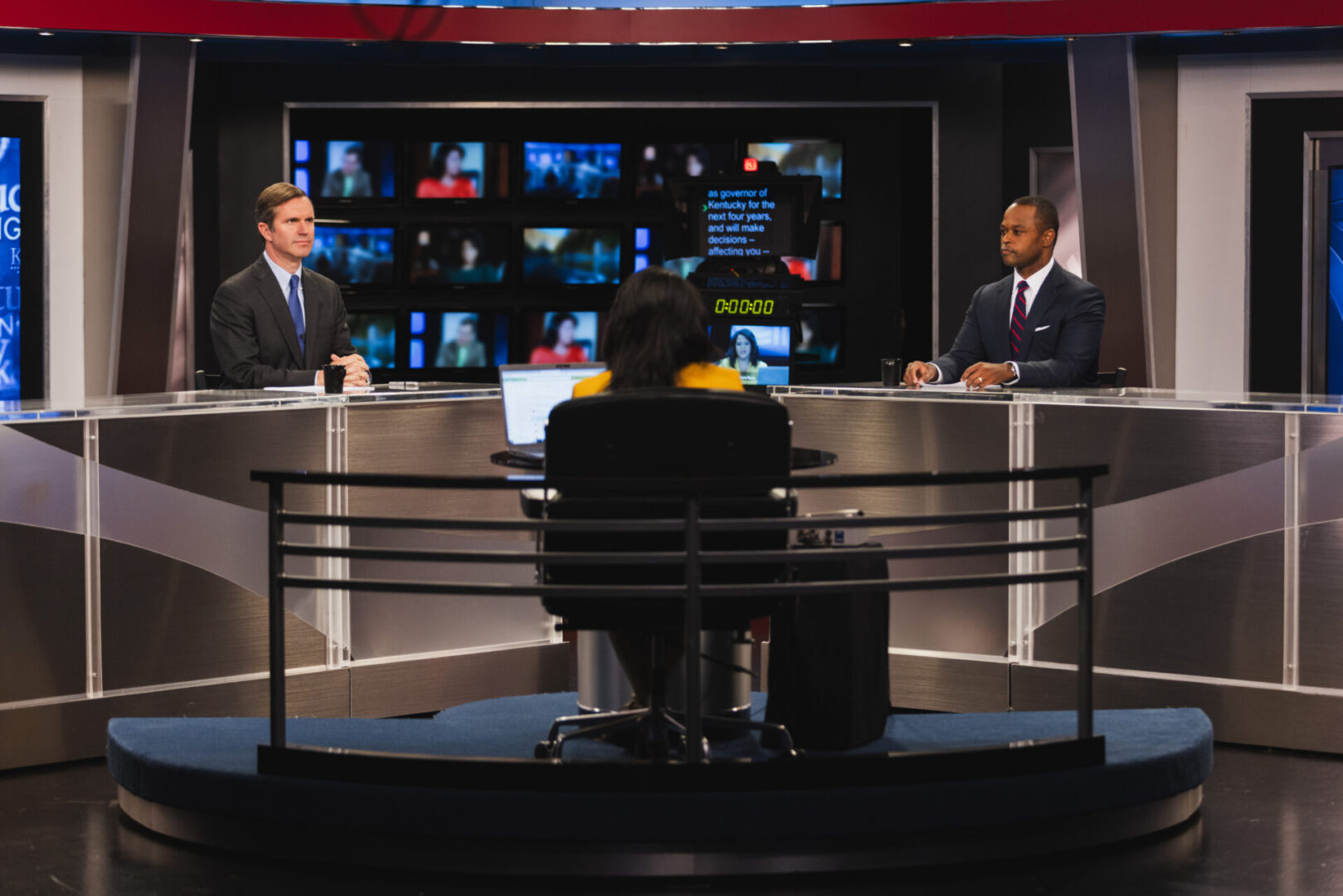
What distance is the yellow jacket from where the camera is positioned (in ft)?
13.3

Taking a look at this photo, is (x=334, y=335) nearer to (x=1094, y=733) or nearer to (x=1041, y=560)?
(x=1041, y=560)

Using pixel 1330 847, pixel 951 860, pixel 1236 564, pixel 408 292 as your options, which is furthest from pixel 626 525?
pixel 408 292

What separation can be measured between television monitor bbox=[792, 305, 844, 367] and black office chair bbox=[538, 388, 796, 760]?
4.70 meters

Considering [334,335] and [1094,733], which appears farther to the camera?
[334,335]

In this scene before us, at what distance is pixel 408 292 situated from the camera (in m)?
8.47

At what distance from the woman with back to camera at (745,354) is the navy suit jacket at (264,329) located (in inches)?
56.1

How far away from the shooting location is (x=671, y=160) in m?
8.55

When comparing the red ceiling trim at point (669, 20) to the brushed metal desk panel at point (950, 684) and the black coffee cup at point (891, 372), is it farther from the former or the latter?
the brushed metal desk panel at point (950, 684)

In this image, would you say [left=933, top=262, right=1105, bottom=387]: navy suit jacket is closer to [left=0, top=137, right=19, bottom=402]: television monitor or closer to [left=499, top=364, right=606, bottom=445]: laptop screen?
[left=499, top=364, right=606, bottom=445]: laptop screen

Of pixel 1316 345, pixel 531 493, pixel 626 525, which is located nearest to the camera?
pixel 626 525

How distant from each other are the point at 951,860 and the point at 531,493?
137cm

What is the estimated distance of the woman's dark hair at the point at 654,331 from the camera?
13.1ft

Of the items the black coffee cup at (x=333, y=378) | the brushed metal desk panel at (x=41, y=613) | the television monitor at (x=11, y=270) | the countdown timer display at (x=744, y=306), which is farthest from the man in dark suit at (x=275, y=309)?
the television monitor at (x=11, y=270)

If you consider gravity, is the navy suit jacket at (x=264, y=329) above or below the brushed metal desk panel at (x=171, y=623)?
above
